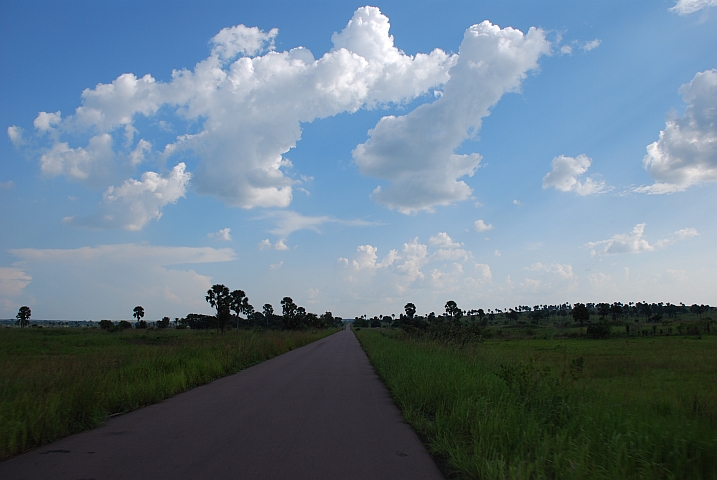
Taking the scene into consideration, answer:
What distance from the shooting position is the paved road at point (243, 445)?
202 inches

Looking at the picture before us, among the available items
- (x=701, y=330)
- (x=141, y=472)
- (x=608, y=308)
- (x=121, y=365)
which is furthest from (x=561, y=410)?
(x=608, y=308)

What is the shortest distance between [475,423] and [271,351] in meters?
22.3

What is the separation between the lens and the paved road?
16.9ft

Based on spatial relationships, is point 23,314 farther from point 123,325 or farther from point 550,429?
point 550,429

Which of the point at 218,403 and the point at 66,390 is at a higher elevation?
the point at 66,390

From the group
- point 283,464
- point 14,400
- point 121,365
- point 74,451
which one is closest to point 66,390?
point 14,400

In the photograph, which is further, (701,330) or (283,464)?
(701,330)

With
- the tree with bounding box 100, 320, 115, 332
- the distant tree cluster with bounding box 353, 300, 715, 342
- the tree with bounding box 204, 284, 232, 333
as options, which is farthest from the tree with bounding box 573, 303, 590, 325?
the tree with bounding box 100, 320, 115, 332

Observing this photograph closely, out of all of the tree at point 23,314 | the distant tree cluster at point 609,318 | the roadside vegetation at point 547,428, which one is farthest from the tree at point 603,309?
the tree at point 23,314

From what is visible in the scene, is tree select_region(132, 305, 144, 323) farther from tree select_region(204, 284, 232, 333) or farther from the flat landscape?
the flat landscape

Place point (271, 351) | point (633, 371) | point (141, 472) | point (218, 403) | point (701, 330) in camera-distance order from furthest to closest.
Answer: point (701, 330) < point (271, 351) < point (633, 371) < point (218, 403) < point (141, 472)

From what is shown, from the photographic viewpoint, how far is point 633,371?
20.3 meters

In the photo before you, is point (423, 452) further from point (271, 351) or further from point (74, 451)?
point (271, 351)

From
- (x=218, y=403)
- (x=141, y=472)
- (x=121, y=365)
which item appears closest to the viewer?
(x=141, y=472)
